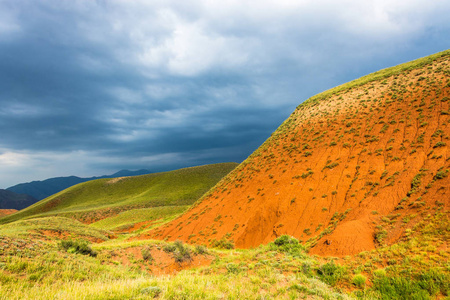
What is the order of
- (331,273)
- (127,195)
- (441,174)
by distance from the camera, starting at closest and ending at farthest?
(331,273) → (441,174) → (127,195)

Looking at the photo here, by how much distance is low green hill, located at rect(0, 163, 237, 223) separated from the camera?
196 feet

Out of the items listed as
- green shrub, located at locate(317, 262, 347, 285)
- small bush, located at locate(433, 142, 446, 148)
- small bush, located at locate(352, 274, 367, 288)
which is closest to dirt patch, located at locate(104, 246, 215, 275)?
green shrub, located at locate(317, 262, 347, 285)

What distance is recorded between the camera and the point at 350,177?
17797 millimetres

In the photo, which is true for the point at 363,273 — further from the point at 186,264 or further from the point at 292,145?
the point at 292,145

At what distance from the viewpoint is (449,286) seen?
5.76m

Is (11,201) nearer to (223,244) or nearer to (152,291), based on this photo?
(223,244)

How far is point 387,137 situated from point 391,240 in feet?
46.8

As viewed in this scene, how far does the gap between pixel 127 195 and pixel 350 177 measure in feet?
274

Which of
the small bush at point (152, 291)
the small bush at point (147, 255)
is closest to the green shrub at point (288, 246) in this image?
the small bush at point (147, 255)

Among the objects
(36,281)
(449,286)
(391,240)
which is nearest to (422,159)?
(391,240)

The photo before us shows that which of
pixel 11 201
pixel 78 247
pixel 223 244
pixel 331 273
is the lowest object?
pixel 223 244

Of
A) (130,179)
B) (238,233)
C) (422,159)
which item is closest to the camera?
(422,159)

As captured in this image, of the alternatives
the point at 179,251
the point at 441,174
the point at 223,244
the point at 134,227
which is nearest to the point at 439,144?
the point at 441,174

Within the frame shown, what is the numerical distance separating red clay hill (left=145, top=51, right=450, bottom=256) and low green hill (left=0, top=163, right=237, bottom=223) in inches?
1512
